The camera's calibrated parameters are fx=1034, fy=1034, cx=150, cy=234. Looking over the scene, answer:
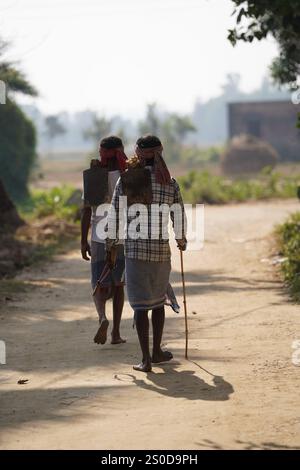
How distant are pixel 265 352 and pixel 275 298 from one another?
11.2 ft

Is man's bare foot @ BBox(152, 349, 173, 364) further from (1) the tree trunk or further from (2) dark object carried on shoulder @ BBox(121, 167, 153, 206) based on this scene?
(1) the tree trunk

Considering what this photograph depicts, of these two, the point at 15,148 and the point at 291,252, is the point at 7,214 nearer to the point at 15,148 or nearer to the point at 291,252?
the point at 291,252

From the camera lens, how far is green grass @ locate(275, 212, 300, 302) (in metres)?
12.3

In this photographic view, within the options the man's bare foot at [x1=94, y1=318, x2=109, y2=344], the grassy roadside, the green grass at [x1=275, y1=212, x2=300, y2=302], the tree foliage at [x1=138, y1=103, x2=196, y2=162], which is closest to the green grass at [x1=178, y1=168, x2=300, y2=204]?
the grassy roadside

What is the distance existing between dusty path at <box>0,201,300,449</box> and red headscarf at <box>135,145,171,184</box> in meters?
1.50

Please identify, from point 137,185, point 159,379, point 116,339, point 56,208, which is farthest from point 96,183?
point 56,208

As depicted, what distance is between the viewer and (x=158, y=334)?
321 inches

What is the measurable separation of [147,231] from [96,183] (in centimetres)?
98

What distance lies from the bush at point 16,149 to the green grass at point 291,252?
1478 cm

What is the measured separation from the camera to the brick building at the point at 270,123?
70.8m

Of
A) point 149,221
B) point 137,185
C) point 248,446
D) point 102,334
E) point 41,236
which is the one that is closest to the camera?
point 248,446

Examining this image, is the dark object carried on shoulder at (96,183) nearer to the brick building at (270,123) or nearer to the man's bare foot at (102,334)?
the man's bare foot at (102,334)

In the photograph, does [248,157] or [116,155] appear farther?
[248,157]

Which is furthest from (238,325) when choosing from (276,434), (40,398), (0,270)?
(0,270)
